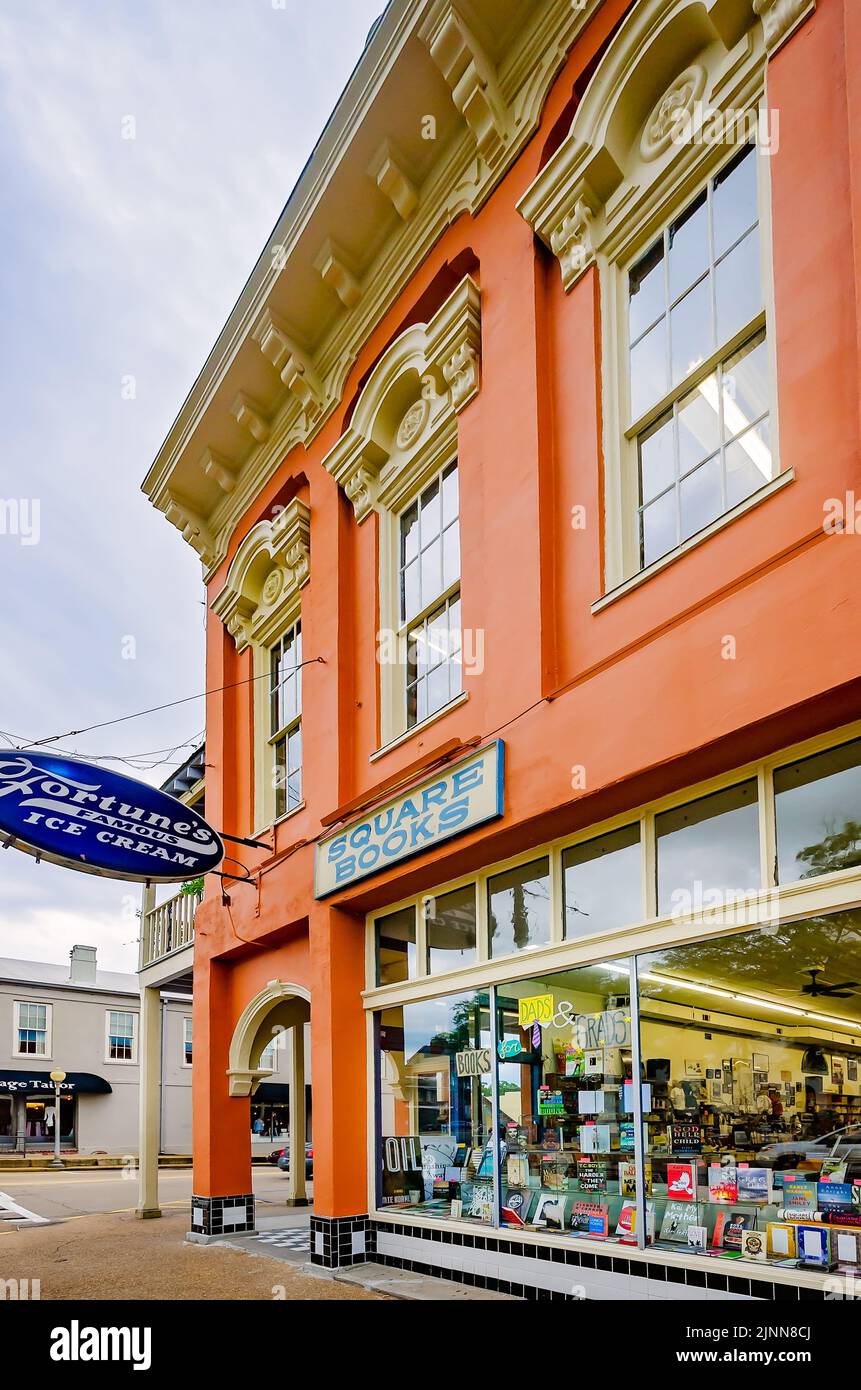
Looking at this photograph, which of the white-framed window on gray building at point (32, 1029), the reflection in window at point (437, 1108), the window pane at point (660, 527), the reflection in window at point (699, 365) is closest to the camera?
the reflection in window at point (699, 365)

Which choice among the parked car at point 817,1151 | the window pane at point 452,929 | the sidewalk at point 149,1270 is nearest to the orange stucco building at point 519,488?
the window pane at point 452,929

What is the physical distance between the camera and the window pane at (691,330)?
731 cm

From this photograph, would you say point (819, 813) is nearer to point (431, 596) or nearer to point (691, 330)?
point (691, 330)

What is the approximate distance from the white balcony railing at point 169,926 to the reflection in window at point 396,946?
552 centimetres

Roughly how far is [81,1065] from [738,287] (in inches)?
1511

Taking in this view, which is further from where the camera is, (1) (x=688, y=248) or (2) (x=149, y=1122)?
(2) (x=149, y=1122)

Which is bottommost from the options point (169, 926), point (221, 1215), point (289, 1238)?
point (289, 1238)

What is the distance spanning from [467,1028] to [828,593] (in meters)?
5.19

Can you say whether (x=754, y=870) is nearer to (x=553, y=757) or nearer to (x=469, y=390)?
(x=553, y=757)

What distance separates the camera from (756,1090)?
6.60 metres

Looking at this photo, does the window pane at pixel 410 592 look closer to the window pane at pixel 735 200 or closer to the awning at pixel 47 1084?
the window pane at pixel 735 200

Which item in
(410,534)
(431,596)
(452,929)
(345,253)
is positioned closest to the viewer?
(452,929)

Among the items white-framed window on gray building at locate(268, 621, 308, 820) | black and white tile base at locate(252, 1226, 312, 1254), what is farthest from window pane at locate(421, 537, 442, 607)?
black and white tile base at locate(252, 1226, 312, 1254)

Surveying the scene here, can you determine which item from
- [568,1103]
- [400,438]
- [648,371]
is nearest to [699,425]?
[648,371]
